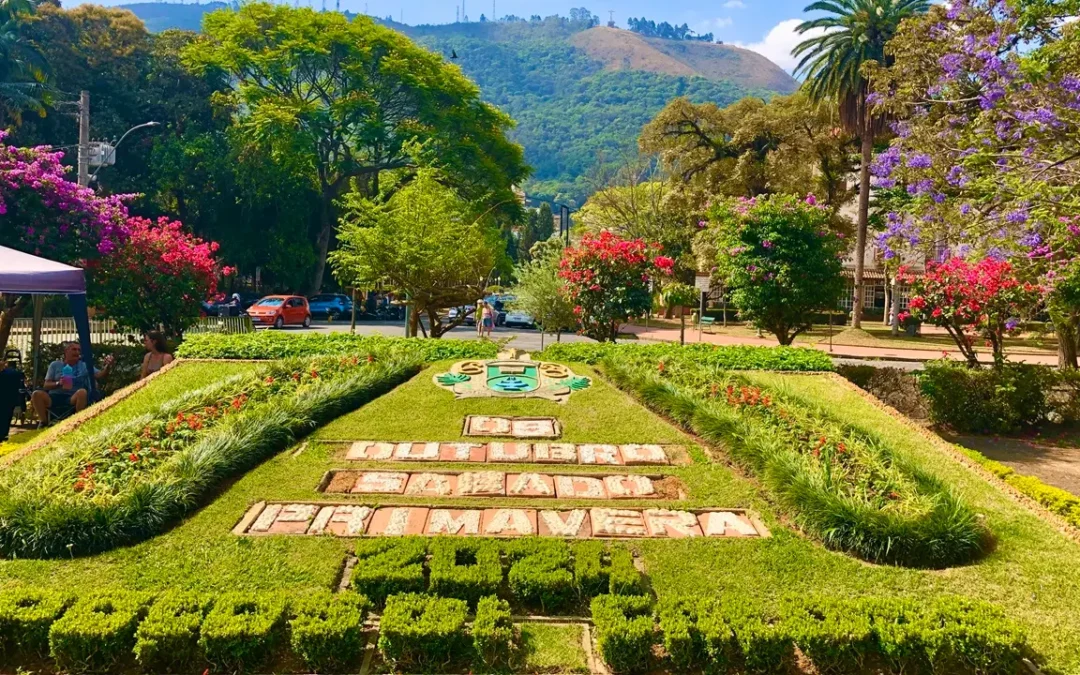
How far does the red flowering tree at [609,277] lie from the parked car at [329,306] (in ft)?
71.5

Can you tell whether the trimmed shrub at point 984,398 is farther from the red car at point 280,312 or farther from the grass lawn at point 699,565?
the red car at point 280,312

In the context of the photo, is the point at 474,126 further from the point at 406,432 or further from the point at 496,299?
the point at 406,432

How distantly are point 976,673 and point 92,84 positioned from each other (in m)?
37.3

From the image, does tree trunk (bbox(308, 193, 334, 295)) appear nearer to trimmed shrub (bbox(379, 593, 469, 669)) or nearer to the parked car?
the parked car

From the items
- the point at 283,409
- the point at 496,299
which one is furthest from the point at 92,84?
the point at 283,409

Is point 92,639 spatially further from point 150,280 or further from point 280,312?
point 280,312

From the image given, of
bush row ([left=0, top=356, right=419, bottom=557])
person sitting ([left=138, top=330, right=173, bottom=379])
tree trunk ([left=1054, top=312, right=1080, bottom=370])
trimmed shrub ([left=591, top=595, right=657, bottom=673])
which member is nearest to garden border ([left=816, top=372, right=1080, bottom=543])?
trimmed shrub ([left=591, top=595, right=657, bottom=673])

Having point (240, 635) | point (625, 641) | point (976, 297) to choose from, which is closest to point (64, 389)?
point (240, 635)

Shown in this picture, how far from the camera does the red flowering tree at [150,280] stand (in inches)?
565

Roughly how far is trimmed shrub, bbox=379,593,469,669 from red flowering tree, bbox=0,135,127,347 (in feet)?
40.8

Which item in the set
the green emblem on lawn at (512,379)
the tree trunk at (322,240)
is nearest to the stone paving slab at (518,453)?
the green emblem on lawn at (512,379)

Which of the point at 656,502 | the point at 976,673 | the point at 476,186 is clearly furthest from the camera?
the point at 476,186

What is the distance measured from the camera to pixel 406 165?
121 ft

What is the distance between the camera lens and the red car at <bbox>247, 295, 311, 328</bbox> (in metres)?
28.5
